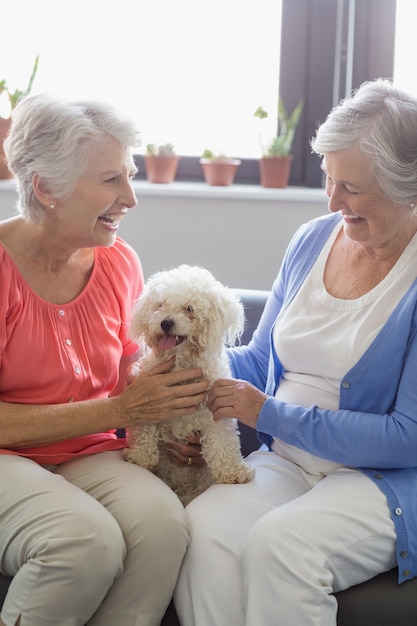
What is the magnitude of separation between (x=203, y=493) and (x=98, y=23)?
7.22 ft

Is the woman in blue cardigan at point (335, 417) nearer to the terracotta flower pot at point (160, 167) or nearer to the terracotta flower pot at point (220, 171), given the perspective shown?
the terracotta flower pot at point (220, 171)

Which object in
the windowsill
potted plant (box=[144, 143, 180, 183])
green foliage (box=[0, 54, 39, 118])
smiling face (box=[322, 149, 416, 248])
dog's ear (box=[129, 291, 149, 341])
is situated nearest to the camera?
smiling face (box=[322, 149, 416, 248])

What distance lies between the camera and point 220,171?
3297mm

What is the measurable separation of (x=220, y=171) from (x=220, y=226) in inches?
9.1

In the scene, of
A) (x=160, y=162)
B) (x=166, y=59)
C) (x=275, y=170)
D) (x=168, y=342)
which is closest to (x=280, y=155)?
(x=275, y=170)

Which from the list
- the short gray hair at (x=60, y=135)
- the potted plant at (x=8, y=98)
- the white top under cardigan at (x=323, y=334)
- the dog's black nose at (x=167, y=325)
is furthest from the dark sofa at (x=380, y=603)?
the potted plant at (x=8, y=98)

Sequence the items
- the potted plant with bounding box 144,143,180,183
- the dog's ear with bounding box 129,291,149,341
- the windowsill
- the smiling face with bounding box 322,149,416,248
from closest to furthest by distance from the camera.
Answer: the smiling face with bounding box 322,149,416,248, the dog's ear with bounding box 129,291,149,341, the windowsill, the potted plant with bounding box 144,143,180,183

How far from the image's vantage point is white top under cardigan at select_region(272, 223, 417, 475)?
1875 mm

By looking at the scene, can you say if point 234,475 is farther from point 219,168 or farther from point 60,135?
point 219,168

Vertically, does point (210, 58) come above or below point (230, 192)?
above

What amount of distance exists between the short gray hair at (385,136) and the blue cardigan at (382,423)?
0.22m

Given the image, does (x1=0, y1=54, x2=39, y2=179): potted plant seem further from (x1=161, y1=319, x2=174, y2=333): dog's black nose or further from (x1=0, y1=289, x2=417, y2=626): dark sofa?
(x1=0, y1=289, x2=417, y2=626): dark sofa

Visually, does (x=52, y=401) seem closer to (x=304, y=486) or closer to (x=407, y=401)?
(x=304, y=486)

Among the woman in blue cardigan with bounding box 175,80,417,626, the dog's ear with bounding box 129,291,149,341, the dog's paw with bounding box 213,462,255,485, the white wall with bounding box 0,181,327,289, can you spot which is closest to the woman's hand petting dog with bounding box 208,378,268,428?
the woman in blue cardigan with bounding box 175,80,417,626
